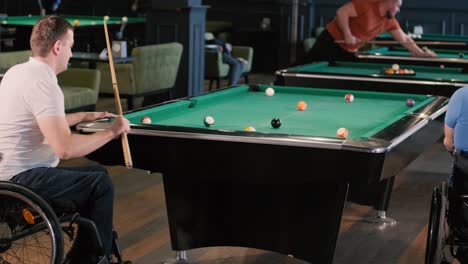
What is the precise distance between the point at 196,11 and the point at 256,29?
378 cm

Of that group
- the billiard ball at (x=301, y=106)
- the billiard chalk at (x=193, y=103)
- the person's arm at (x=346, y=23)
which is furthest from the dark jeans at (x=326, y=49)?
the billiard chalk at (x=193, y=103)

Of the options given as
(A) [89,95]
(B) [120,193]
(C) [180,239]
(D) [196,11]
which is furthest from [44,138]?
(D) [196,11]

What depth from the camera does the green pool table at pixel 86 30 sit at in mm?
9539

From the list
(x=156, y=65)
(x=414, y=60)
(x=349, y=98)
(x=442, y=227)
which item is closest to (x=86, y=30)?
(x=156, y=65)

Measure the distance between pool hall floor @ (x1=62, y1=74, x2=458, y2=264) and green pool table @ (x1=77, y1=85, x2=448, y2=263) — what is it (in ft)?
0.84

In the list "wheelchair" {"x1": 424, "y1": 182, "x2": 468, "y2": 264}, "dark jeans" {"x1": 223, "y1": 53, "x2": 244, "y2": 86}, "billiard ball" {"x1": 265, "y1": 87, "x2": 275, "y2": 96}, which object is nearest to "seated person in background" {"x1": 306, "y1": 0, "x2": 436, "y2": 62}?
"dark jeans" {"x1": 223, "y1": 53, "x2": 244, "y2": 86}

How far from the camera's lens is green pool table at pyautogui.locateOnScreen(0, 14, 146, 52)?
9539 mm

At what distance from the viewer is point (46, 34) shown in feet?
10.1

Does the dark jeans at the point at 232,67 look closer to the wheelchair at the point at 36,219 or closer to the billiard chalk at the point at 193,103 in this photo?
the billiard chalk at the point at 193,103

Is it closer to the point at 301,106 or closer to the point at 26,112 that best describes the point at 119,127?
the point at 26,112

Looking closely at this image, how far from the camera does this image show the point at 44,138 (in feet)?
10.1

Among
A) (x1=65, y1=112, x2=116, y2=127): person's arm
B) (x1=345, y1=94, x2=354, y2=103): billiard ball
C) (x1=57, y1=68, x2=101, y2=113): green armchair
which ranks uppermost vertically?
(x1=65, y1=112, x2=116, y2=127): person's arm

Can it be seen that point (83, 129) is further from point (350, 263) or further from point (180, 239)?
point (350, 263)

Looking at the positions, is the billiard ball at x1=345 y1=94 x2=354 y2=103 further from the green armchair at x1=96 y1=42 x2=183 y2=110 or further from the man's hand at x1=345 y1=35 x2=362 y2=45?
the green armchair at x1=96 y1=42 x2=183 y2=110
